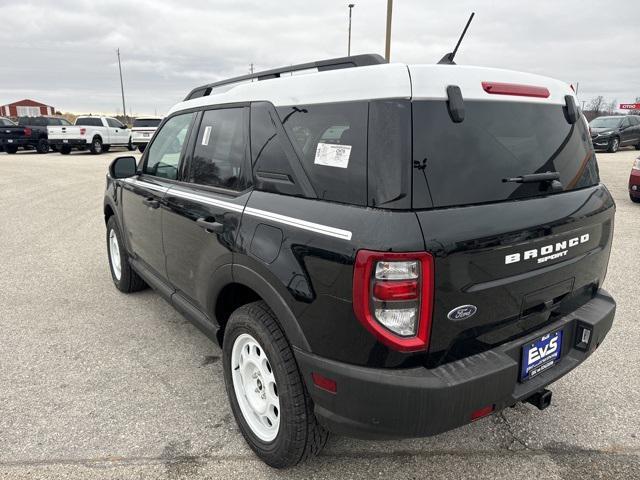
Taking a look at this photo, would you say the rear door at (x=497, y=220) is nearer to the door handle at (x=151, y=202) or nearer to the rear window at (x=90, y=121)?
the door handle at (x=151, y=202)

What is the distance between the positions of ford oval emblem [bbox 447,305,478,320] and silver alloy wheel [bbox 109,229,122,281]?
3752 mm

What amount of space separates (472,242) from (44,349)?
327 cm

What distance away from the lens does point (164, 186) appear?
10.9 ft

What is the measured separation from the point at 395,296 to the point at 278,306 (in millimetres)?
570

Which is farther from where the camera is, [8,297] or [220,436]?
[8,297]

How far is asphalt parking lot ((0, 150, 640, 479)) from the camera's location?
232 centimetres

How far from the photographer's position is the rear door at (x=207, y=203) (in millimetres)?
2477

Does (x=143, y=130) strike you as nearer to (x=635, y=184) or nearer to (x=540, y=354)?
(x=635, y=184)

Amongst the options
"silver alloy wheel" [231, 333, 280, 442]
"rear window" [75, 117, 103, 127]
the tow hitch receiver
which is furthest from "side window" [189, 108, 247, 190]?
"rear window" [75, 117, 103, 127]

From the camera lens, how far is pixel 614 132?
1970 cm

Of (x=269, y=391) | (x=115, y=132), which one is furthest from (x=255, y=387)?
(x=115, y=132)

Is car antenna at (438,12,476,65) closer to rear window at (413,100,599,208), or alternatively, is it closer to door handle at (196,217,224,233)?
rear window at (413,100,599,208)

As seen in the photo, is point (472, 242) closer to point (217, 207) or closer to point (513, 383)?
point (513, 383)

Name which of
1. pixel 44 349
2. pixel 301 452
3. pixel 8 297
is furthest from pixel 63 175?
pixel 301 452
